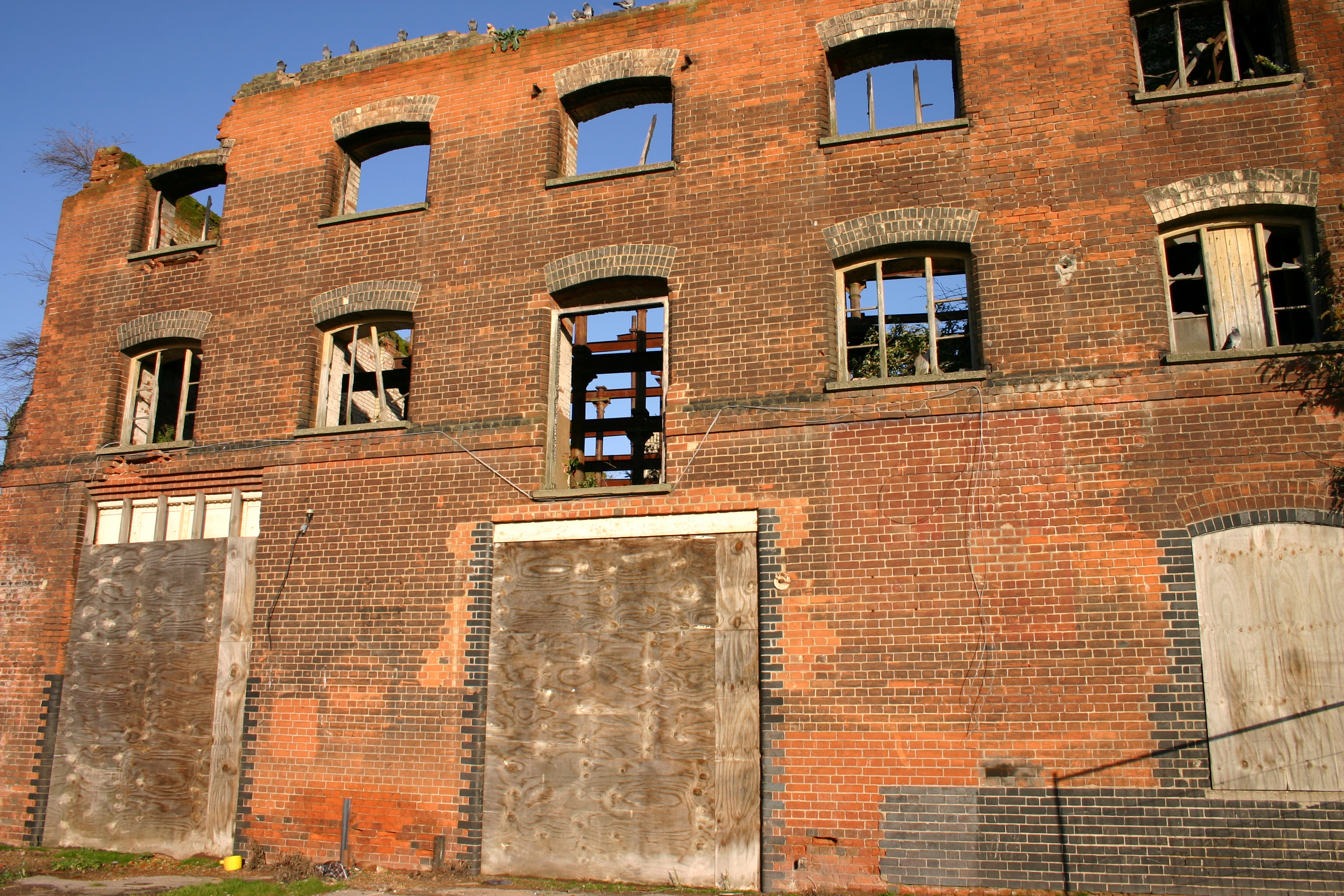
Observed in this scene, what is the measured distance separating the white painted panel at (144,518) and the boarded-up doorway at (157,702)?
0.21m

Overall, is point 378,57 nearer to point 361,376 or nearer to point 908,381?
point 361,376

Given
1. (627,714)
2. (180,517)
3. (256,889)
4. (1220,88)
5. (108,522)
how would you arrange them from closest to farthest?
(256,889)
(1220,88)
(627,714)
(180,517)
(108,522)

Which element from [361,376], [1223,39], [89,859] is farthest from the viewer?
[361,376]

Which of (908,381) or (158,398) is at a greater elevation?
(158,398)

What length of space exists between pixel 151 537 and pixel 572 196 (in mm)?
6490

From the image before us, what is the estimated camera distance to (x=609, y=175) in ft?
32.9

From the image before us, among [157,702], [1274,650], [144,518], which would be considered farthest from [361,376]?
[1274,650]

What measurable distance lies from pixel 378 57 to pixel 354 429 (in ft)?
15.9

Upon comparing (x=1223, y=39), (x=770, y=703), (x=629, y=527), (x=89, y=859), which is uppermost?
(x=1223, y=39)

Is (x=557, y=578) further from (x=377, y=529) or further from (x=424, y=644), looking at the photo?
(x=377, y=529)

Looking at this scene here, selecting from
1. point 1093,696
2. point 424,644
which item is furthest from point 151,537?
point 1093,696

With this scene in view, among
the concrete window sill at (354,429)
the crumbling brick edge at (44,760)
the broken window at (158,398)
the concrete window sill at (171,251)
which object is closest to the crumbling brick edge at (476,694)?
the concrete window sill at (354,429)

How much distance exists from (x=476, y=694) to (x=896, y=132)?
7.03 meters

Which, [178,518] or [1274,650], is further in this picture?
[178,518]
